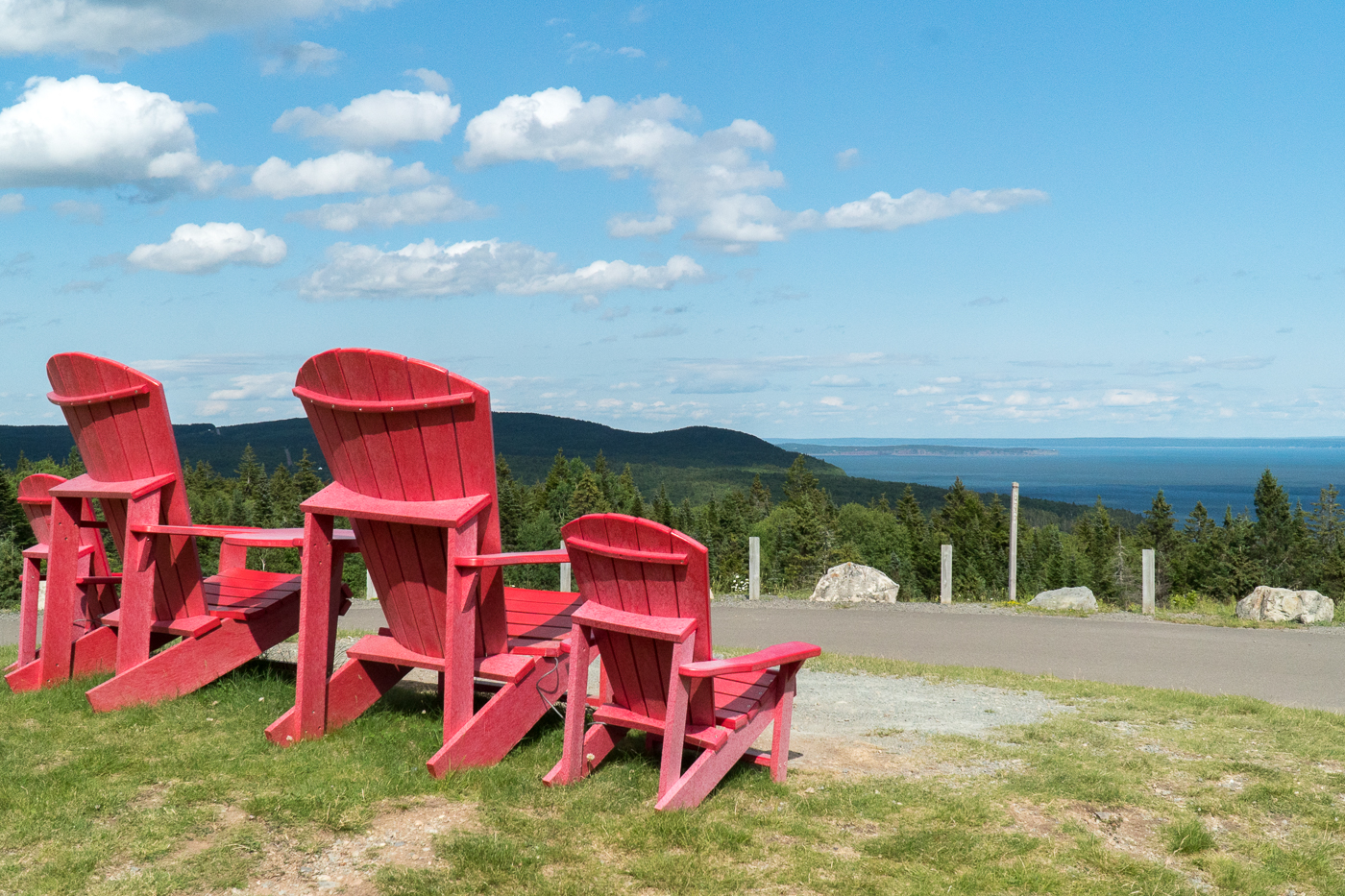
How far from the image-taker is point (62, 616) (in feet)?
20.4


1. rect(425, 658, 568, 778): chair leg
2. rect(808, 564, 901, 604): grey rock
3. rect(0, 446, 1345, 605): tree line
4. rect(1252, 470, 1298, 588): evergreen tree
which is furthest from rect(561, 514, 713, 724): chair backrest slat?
rect(1252, 470, 1298, 588): evergreen tree

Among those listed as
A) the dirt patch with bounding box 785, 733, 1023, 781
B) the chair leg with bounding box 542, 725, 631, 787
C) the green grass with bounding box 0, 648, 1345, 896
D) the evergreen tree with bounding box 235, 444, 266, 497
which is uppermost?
the chair leg with bounding box 542, 725, 631, 787

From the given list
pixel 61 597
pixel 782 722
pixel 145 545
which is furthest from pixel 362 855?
pixel 61 597

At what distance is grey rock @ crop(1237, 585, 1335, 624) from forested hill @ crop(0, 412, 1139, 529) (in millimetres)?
86150

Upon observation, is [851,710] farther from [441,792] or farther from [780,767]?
[441,792]

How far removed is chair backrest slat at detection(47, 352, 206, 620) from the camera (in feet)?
18.6

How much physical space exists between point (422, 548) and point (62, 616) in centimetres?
299

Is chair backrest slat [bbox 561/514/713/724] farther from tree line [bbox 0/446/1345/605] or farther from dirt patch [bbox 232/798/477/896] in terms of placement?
tree line [bbox 0/446/1345/605]

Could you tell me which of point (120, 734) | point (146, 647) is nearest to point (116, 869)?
point (120, 734)

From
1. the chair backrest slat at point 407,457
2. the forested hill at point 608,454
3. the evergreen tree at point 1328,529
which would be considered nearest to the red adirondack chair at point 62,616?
the chair backrest slat at point 407,457

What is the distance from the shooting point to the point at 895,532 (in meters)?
78.9

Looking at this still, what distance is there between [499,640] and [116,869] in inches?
77.6

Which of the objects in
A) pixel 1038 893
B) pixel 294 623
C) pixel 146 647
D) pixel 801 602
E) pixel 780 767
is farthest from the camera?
pixel 801 602

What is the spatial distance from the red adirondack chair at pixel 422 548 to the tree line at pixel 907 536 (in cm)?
4799
